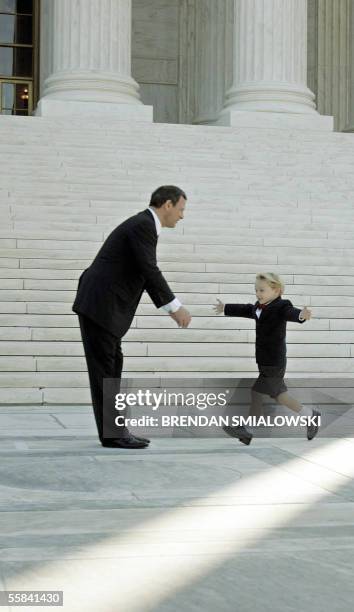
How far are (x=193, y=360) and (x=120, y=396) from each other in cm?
514

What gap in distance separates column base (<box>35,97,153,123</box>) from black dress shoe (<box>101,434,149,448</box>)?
1815cm

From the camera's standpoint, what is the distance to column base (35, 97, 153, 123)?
26.0 m

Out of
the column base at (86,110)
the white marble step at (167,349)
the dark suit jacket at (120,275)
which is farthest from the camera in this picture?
the column base at (86,110)

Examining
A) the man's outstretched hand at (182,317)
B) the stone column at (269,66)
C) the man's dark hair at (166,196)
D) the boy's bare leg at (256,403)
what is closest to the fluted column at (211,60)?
the stone column at (269,66)

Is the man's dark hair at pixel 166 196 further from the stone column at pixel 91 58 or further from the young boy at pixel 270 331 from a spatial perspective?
the stone column at pixel 91 58

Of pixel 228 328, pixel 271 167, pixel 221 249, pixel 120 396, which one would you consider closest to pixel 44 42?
pixel 271 167

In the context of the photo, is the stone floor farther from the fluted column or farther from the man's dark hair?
the fluted column

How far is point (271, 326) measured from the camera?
9047 mm

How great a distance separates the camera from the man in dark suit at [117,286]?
27.1 feet

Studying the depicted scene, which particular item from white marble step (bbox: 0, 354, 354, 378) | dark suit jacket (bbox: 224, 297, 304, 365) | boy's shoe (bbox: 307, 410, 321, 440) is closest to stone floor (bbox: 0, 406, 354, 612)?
boy's shoe (bbox: 307, 410, 321, 440)

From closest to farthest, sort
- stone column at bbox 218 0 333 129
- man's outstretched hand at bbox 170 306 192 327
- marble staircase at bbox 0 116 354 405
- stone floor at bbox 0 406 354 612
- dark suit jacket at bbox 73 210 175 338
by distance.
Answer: stone floor at bbox 0 406 354 612 < man's outstretched hand at bbox 170 306 192 327 < dark suit jacket at bbox 73 210 175 338 < marble staircase at bbox 0 116 354 405 < stone column at bbox 218 0 333 129

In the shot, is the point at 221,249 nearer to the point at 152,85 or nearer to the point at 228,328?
the point at 228,328

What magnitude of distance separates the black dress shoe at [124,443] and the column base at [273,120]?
62.5 ft

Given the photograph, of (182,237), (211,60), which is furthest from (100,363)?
(211,60)
